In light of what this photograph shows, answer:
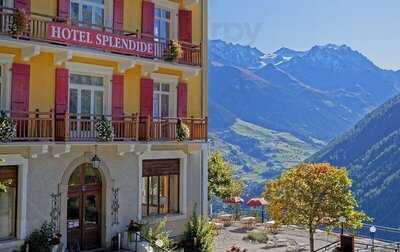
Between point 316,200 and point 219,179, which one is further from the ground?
point 219,179

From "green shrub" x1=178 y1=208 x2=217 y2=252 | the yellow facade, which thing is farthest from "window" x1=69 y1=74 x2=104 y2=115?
"green shrub" x1=178 y1=208 x2=217 y2=252

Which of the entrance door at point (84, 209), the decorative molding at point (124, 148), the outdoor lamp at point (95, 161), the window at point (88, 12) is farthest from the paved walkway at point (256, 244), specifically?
the window at point (88, 12)

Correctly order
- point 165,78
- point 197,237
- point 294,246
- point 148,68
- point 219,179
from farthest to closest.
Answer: point 219,179 < point 294,246 < point 165,78 < point 197,237 < point 148,68

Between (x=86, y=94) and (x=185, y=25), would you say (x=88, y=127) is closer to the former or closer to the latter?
(x=86, y=94)

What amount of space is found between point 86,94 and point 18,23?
4011mm

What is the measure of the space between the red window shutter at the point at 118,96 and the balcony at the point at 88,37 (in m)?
1.03

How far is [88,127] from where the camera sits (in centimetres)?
1964

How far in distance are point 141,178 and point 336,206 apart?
42.5 feet

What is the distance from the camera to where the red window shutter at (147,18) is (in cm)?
2175

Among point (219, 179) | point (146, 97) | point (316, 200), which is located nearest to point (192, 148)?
point (146, 97)

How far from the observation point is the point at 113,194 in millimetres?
20328

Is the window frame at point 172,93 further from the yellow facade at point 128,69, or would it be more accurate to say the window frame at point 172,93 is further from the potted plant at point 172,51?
the potted plant at point 172,51

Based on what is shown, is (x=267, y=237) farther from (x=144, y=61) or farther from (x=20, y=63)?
(x=20, y=63)

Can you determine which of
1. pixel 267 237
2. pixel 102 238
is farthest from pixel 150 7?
pixel 267 237
